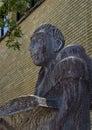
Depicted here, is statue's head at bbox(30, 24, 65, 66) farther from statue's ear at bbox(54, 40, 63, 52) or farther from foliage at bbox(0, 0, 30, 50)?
foliage at bbox(0, 0, 30, 50)

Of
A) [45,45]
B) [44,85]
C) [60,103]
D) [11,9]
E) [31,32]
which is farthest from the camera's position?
[31,32]

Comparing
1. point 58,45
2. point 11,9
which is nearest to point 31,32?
point 11,9

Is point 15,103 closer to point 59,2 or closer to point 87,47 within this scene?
point 87,47

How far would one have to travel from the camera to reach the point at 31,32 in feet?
60.5

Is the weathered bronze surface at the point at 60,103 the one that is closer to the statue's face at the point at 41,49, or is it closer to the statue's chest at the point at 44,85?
the statue's chest at the point at 44,85

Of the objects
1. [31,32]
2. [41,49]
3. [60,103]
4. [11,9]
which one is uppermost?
[31,32]

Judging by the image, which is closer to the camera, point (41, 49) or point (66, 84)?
point (66, 84)

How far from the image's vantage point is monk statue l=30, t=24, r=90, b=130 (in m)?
3.85

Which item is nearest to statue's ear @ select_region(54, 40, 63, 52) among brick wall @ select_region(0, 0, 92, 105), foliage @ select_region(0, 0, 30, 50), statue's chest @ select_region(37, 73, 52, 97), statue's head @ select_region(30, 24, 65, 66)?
statue's head @ select_region(30, 24, 65, 66)

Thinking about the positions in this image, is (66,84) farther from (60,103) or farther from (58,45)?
(58,45)

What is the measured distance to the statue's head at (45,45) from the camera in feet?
14.1

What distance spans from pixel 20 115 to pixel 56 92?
0.37 m

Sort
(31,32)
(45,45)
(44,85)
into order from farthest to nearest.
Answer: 1. (31,32)
2. (45,45)
3. (44,85)

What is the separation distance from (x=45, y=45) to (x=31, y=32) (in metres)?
14.2
